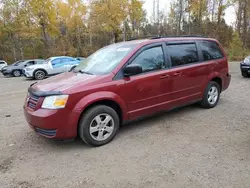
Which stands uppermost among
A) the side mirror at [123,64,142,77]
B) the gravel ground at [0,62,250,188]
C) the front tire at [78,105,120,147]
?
the side mirror at [123,64,142,77]

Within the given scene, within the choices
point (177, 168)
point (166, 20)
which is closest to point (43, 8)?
point (166, 20)

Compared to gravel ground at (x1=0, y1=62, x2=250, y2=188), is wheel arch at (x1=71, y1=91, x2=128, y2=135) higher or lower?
higher

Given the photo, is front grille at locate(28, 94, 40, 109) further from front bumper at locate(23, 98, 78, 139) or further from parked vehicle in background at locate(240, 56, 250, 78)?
parked vehicle in background at locate(240, 56, 250, 78)

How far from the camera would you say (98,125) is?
11.2 feet

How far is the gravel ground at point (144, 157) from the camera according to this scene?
256 centimetres

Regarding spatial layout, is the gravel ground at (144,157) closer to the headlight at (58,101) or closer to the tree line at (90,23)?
the headlight at (58,101)

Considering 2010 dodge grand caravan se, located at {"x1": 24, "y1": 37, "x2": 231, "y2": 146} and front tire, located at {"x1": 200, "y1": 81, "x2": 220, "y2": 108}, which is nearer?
2010 dodge grand caravan se, located at {"x1": 24, "y1": 37, "x2": 231, "y2": 146}

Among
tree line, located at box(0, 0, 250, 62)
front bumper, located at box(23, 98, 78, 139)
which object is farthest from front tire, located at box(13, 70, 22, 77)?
front bumper, located at box(23, 98, 78, 139)

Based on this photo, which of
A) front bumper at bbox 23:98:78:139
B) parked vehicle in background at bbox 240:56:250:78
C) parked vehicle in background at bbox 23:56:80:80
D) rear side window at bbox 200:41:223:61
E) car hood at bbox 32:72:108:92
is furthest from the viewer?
parked vehicle in background at bbox 23:56:80:80

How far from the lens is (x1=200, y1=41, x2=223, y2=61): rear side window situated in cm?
492

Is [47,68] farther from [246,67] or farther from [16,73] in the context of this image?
[246,67]

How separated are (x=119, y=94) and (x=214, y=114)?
2.50 meters

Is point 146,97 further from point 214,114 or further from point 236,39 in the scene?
point 236,39

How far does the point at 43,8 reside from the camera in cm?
2470
